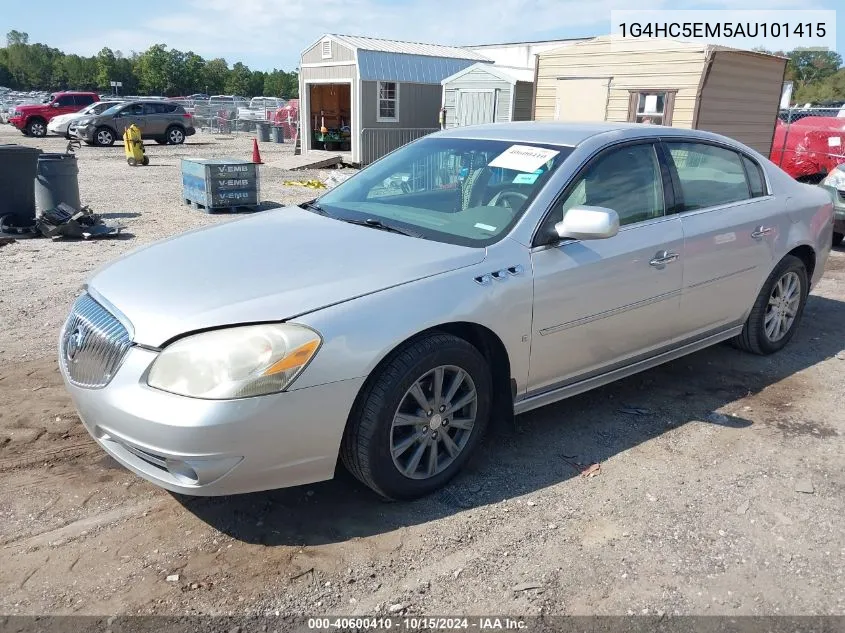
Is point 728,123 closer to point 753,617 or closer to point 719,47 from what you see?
point 719,47

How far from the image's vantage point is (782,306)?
16.8ft

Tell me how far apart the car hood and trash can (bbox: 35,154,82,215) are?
7.31 m

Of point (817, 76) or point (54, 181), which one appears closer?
point (54, 181)

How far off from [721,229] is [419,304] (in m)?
2.33

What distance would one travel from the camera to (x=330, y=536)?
2992 millimetres

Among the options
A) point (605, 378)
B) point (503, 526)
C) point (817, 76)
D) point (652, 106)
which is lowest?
point (503, 526)

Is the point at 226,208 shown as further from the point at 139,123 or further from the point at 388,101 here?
the point at 139,123

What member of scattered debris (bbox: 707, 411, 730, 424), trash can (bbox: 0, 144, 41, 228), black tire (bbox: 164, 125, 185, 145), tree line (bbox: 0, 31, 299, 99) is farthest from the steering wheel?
tree line (bbox: 0, 31, 299, 99)

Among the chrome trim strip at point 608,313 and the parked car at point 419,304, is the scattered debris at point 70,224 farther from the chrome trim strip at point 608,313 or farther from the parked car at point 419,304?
the chrome trim strip at point 608,313

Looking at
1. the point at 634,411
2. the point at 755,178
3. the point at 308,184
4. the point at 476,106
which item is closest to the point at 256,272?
the point at 634,411

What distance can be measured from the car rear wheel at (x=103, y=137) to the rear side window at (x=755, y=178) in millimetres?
24397

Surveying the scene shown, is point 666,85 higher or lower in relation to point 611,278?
higher

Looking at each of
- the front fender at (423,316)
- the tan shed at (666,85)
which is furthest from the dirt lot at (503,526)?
the tan shed at (666,85)

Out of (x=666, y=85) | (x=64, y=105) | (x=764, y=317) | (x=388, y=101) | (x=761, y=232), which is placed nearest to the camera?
(x=761, y=232)
